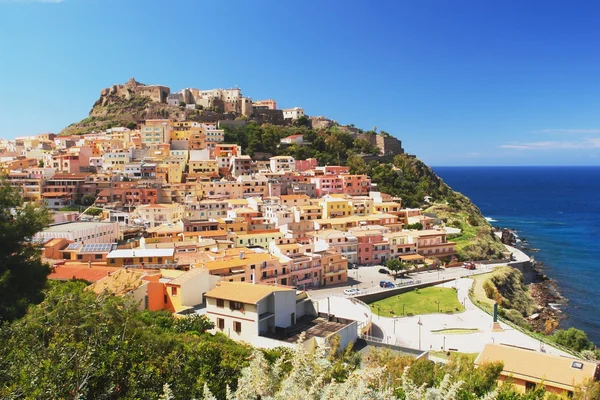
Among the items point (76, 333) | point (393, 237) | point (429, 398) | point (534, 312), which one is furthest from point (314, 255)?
point (429, 398)

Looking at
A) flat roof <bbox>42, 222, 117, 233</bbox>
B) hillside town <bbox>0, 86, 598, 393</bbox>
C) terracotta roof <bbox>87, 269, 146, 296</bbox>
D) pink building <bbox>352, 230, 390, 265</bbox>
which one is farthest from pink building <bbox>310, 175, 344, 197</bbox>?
terracotta roof <bbox>87, 269, 146, 296</bbox>

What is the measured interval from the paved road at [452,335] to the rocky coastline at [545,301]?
5095mm

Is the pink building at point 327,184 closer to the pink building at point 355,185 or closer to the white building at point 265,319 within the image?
the pink building at point 355,185

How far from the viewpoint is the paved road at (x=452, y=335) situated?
71.3 feet

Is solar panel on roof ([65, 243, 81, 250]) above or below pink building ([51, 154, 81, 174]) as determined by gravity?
below

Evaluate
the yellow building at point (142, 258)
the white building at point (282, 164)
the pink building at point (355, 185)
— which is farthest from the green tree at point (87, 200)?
the pink building at point (355, 185)

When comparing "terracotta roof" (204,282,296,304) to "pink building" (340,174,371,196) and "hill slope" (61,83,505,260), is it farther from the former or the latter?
"pink building" (340,174,371,196)

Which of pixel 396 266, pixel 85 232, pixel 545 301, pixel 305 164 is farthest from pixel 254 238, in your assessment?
pixel 305 164

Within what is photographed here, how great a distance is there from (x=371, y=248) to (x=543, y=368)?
22436 mm

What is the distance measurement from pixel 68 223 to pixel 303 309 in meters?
22.6

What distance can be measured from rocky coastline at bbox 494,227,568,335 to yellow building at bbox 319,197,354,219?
1632cm

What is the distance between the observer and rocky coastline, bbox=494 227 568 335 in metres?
29.3

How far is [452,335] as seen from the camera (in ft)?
76.3

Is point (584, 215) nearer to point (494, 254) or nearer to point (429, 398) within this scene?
point (494, 254)
